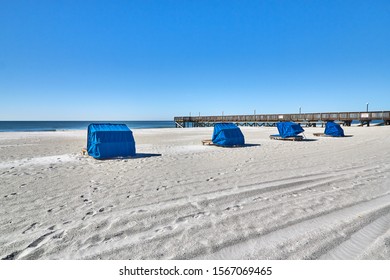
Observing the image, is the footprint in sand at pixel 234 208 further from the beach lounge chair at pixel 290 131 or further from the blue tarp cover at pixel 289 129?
the blue tarp cover at pixel 289 129

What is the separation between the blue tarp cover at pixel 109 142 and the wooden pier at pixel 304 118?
43254 millimetres

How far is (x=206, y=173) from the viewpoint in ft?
23.0

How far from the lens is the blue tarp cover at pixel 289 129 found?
18.2 m

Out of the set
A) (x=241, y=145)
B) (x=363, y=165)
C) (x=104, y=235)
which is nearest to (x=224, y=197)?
(x=104, y=235)

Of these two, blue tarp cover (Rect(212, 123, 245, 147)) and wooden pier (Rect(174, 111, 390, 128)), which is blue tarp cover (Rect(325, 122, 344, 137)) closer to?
blue tarp cover (Rect(212, 123, 245, 147))

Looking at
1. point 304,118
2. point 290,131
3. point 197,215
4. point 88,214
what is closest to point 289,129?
point 290,131

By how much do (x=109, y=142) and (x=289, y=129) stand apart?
14.2 meters

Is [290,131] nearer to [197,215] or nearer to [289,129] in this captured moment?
[289,129]

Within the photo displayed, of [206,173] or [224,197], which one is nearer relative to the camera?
[224,197]

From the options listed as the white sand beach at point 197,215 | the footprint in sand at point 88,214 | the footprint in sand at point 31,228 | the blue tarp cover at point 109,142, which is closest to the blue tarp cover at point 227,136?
the blue tarp cover at point 109,142

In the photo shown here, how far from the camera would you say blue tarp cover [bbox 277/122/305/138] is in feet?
59.6

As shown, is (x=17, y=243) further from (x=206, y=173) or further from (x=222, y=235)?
(x=206, y=173)

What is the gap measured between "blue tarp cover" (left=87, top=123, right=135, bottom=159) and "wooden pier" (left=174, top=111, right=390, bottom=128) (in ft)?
142

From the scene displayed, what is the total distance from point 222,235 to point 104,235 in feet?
5.50
